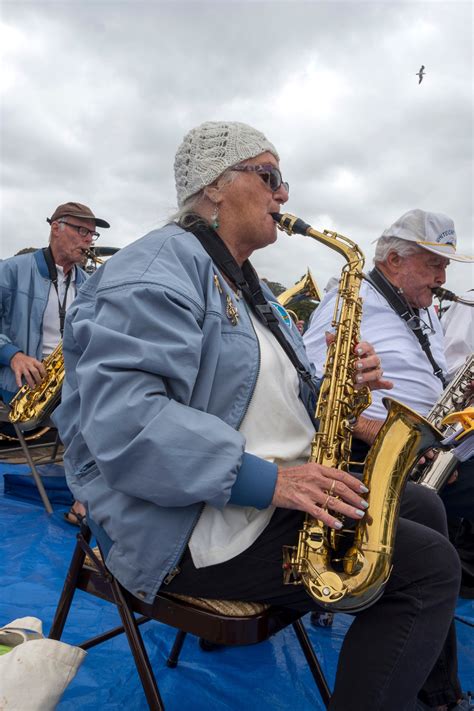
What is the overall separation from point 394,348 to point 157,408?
7.13 feet

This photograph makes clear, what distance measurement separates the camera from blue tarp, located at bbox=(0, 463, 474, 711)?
2234 mm

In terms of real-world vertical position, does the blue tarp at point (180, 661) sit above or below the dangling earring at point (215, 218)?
below

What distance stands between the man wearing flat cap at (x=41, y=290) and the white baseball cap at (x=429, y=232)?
281cm

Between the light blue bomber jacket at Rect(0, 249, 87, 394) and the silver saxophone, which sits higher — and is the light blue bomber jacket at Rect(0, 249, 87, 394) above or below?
above

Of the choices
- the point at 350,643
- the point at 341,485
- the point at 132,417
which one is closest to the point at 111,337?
the point at 132,417

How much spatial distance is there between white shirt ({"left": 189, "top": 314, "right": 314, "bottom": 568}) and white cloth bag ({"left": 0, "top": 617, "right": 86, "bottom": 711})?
55 cm

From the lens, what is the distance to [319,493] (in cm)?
151

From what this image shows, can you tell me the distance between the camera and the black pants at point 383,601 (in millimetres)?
1464

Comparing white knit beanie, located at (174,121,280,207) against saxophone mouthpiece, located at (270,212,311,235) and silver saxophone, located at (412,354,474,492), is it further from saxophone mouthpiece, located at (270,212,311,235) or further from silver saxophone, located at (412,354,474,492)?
silver saxophone, located at (412,354,474,492)

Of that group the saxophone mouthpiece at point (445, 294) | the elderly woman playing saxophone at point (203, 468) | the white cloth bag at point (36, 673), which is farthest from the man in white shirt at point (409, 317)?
the white cloth bag at point (36, 673)

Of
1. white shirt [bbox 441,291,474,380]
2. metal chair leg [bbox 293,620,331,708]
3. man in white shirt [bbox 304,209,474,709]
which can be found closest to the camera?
metal chair leg [bbox 293,620,331,708]

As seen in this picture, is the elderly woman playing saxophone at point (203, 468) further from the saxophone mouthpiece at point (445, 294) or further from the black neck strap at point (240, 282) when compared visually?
the saxophone mouthpiece at point (445, 294)

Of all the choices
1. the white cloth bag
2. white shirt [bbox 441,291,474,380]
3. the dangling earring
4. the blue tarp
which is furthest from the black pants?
white shirt [bbox 441,291,474,380]

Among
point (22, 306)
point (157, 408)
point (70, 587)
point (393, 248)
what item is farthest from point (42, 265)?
point (157, 408)
